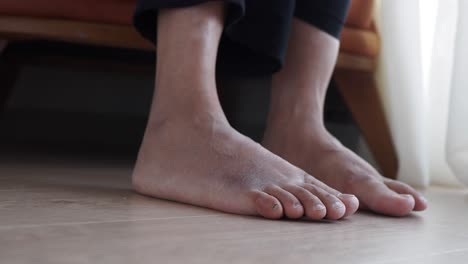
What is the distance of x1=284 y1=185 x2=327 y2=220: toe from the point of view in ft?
2.04

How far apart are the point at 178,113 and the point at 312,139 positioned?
0.71 ft

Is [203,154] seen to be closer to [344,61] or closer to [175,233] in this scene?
[175,233]

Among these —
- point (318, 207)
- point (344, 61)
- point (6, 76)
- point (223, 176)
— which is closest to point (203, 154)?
point (223, 176)

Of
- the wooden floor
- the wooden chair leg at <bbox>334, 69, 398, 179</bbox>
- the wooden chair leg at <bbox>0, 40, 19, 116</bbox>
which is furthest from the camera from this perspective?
the wooden chair leg at <bbox>0, 40, 19, 116</bbox>

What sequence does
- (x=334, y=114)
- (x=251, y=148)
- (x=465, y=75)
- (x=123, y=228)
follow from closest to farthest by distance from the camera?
(x=123, y=228), (x=251, y=148), (x=465, y=75), (x=334, y=114)

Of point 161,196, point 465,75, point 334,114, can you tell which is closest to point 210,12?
point 161,196

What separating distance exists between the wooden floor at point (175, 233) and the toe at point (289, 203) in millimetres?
11

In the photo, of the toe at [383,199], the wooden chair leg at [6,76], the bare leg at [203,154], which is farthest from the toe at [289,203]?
the wooden chair leg at [6,76]

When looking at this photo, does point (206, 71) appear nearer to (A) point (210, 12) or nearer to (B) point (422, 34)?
(A) point (210, 12)

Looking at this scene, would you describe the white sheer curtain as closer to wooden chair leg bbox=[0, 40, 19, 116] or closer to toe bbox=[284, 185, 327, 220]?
toe bbox=[284, 185, 327, 220]

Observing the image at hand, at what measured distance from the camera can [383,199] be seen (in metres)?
0.73

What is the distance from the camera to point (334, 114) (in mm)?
1814

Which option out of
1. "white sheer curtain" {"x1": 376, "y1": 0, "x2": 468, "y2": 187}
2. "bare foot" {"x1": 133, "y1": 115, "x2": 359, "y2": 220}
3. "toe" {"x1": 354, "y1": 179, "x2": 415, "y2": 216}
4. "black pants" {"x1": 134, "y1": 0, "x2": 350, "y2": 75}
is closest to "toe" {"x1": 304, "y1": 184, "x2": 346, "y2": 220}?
"bare foot" {"x1": 133, "y1": 115, "x2": 359, "y2": 220}

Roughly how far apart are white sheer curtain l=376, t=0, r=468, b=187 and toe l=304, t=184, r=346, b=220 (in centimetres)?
55
